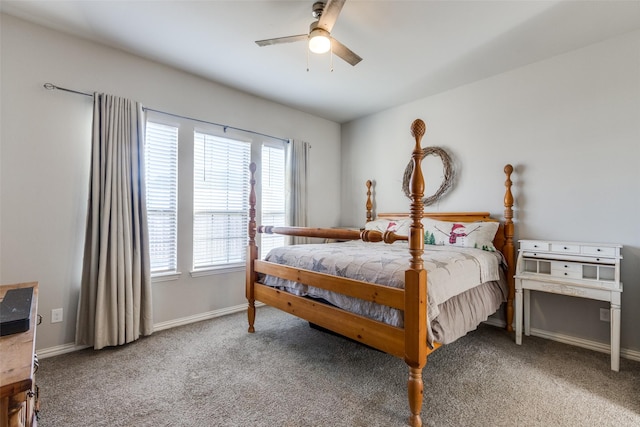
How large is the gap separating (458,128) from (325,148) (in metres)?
1.91

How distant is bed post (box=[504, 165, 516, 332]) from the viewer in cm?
287

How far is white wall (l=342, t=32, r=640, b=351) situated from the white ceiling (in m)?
0.23

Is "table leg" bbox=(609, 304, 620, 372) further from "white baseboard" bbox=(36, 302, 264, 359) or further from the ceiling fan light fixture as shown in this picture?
"white baseboard" bbox=(36, 302, 264, 359)

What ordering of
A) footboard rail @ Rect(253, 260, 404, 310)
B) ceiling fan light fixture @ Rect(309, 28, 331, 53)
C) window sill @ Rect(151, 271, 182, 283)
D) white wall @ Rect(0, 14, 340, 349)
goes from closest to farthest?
footboard rail @ Rect(253, 260, 404, 310)
ceiling fan light fixture @ Rect(309, 28, 331, 53)
white wall @ Rect(0, 14, 340, 349)
window sill @ Rect(151, 271, 182, 283)

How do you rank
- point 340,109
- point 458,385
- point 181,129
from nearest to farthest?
point 458,385 → point 181,129 → point 340,109

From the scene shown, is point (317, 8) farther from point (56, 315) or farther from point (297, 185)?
point (56, 315)

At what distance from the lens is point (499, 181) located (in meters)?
3.09

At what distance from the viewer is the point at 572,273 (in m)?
2.37

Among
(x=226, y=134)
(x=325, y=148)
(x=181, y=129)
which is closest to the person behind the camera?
(x=181, y=129)

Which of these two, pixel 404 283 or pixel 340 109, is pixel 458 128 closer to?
pixel 340 109

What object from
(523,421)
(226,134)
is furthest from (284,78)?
(523,421)

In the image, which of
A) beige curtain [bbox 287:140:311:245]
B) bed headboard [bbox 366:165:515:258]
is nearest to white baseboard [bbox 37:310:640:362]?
bed headboard [bbox 366:165:515:258]

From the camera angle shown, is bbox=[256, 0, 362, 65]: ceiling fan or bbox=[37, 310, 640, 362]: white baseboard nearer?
bbox=[256, 0, 362, 65]: ceiling fan

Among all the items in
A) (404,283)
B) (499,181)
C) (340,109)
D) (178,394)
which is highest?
(340,109)
